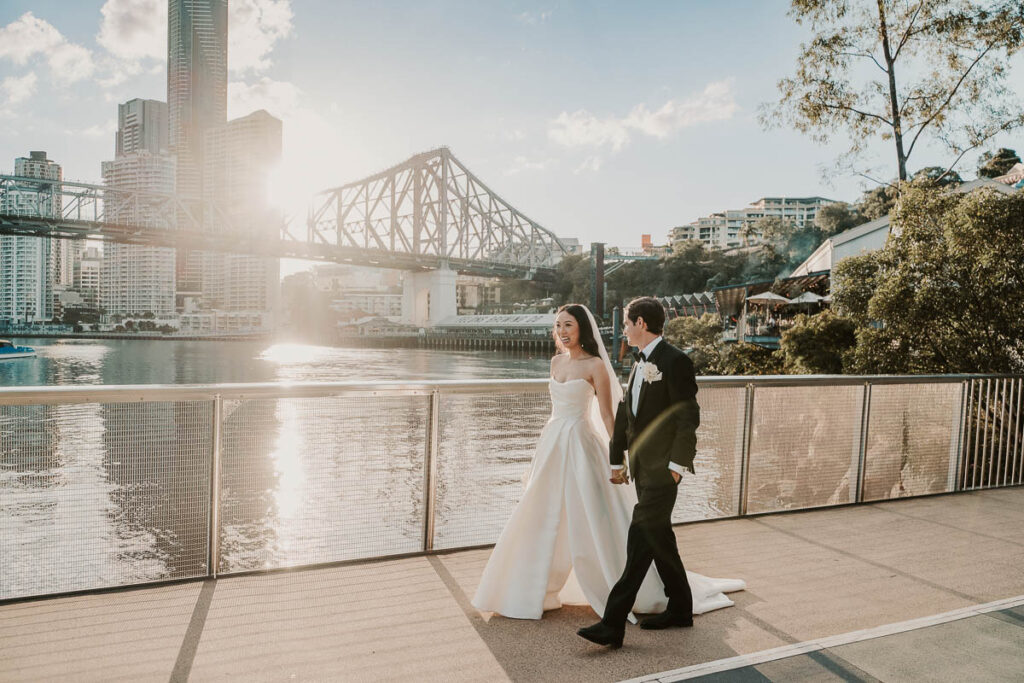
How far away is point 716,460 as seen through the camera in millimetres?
4688

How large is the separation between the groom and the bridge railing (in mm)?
885

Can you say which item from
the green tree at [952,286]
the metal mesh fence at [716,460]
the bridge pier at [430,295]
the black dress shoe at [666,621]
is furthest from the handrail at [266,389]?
the bridge pier at [430,295]

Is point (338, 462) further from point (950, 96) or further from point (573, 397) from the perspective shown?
point (950, 96)

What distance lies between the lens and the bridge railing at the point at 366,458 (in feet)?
10.3

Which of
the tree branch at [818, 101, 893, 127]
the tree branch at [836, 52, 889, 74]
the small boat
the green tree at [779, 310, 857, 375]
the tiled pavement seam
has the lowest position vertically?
the small boat

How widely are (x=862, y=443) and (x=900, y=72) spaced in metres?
8.47

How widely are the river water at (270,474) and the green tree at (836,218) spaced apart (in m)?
70.8

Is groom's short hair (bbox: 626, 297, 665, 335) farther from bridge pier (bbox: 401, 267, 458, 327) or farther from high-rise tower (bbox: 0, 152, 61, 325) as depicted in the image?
bridge pier (bbox: 401, 267, 458, 327)

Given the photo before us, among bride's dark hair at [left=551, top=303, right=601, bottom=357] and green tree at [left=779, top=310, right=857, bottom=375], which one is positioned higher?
bride's dark hair at [left=551, top=303, right=601, bottom=357]

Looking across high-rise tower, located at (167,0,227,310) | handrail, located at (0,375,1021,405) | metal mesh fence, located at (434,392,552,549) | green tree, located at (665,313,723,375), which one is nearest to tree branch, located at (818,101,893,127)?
handrail, located at (0,375,1021,405)

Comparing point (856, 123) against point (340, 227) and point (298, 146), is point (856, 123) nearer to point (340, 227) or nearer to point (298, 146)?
point (340, 227)

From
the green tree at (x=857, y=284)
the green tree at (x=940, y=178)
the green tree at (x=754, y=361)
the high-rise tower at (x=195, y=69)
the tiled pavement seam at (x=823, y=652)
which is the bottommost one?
the tiled pavement seam at (x=823, y=652)

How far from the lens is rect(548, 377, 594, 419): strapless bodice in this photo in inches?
123

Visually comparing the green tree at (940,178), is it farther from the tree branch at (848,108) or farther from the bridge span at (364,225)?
the bridge span at (364,225)
